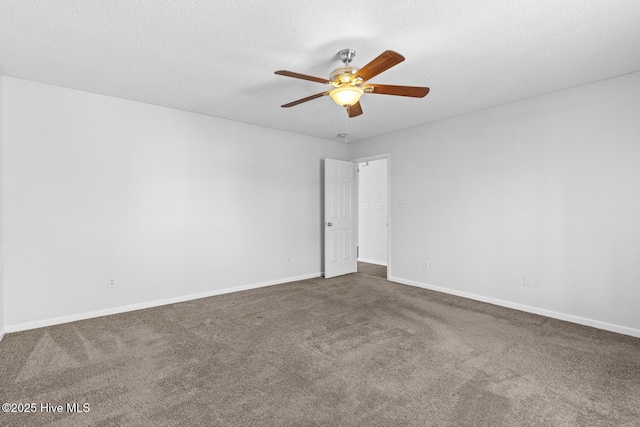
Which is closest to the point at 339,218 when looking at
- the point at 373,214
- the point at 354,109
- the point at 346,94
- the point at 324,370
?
the point at 373,214

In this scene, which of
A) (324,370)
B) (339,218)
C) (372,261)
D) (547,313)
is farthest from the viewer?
(372,261)

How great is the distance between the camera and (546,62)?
2.77 m

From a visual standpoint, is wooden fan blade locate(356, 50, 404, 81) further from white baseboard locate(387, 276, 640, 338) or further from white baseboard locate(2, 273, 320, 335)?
white baseboard locate(2, 273, 320, 335)

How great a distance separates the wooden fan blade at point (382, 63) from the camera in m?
1.88

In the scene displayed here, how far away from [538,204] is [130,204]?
4922 mm

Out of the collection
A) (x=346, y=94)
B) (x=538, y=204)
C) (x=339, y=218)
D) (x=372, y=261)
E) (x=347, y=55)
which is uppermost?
(x=347, y=55)

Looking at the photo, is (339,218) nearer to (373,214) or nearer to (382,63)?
(373,214)

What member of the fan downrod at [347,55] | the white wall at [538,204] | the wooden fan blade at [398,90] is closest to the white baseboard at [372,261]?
the white wall at [538,204]

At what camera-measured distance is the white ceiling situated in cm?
203

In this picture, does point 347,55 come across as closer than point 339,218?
Yes

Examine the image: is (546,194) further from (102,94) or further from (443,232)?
(102,94)

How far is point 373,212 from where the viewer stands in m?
7.13

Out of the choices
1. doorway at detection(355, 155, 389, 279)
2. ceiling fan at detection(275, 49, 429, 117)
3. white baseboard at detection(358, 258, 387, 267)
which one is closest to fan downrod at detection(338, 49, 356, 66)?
ceiling fan at detection(275, 49, 429, 117)

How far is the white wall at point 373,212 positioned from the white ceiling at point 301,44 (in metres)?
3.35
